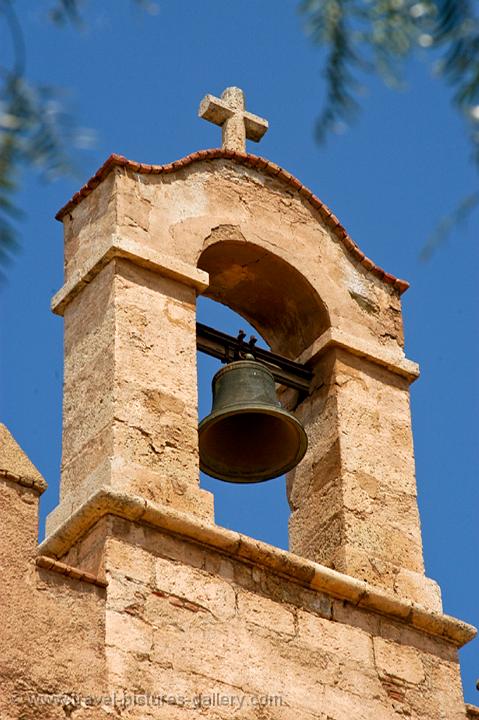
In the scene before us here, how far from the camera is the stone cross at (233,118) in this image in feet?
25.6

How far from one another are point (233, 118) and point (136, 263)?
155cm

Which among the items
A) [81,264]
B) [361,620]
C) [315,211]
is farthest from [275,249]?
[361,620]

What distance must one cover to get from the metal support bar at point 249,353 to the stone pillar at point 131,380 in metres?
0.31

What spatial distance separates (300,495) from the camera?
686cm

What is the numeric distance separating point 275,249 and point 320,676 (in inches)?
85.8

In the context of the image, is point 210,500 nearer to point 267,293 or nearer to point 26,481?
point 26,481

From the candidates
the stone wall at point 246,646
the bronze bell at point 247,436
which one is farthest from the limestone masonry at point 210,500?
the bronze bell at point 247,436

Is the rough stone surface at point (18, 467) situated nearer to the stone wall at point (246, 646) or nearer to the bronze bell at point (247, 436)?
the stone wall at point (246, 646)

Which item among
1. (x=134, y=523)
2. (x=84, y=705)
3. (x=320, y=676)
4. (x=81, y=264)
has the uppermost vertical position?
(x=81, y=264)

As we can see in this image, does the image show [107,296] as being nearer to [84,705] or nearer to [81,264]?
[81,264]

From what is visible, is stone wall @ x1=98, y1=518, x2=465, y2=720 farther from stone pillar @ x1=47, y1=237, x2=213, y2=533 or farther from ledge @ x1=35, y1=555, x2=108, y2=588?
stone pillar @ x1=47, y1=237, x2=213, y2=533

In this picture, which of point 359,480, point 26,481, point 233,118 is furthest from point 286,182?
point 26,481

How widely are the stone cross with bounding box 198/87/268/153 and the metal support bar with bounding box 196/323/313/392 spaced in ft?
4.10

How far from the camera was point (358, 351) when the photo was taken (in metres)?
7.13
